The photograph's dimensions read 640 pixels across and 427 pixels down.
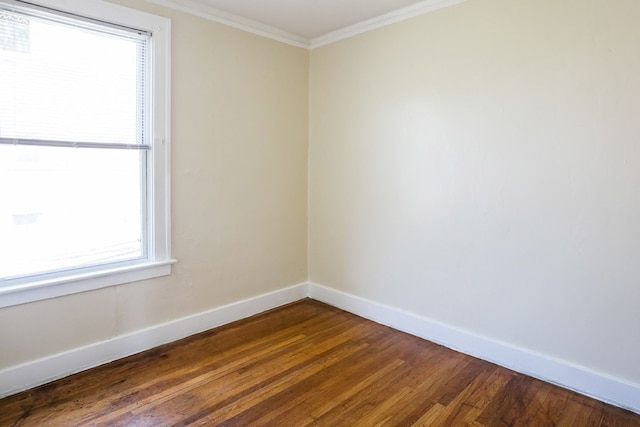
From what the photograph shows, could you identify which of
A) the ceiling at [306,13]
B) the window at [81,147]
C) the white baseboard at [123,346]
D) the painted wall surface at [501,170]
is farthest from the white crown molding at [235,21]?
the white baseboard at [123,346]

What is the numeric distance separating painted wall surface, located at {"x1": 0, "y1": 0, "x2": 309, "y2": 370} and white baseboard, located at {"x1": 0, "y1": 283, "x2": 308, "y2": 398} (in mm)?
47

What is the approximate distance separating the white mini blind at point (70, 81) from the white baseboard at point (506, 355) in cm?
223

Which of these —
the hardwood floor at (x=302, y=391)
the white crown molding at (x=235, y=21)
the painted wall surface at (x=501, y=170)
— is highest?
the white crown molding at (x=235, y=21)

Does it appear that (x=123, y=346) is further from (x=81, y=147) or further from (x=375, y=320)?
(x=375, y=320)

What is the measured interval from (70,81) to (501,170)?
2.77 m

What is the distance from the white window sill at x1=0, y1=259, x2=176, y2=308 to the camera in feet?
7.32

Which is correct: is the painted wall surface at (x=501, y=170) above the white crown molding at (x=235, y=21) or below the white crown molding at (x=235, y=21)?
below

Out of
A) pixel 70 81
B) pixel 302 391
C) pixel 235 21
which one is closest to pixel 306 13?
pixel 235 21

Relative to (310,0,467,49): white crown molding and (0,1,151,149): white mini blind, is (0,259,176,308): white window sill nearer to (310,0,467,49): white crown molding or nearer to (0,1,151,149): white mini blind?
(0,1,151,149): white mini blind

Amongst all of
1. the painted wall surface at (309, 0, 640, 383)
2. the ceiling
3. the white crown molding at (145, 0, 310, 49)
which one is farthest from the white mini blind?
the painted wall surface at (309, 0, 640, 383)

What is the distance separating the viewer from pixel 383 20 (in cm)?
310

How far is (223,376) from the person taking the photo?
2.45 m

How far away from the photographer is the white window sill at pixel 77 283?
2232 mm

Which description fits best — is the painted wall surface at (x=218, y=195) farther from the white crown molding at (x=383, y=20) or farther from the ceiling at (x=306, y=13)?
the white crown molding at (x=383, y=20)
